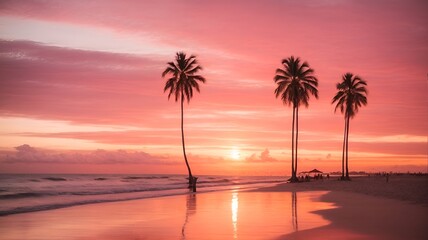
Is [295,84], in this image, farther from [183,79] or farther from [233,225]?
[233,225]

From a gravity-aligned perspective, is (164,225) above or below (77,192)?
above

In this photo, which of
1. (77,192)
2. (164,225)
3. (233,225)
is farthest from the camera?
(77,192)

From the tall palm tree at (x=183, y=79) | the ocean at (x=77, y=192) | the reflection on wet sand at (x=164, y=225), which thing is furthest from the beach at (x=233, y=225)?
the tall palm tree at (x=183, y=79)

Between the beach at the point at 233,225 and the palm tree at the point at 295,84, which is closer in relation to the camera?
the beach at the point at 233,225

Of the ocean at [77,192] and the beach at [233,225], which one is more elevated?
the beach at [233,225]

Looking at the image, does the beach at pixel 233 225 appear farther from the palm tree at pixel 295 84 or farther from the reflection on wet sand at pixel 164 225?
the palm tree at pixel 295 84

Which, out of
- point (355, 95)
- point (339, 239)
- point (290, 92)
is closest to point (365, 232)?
point (339, 239)

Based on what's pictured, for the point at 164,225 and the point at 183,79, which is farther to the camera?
the point at 183,79

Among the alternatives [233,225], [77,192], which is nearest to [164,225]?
[233,225]

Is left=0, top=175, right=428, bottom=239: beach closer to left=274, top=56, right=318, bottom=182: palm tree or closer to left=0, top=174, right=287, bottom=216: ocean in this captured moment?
left=0, top=174, right=287, bottom=216: ocean

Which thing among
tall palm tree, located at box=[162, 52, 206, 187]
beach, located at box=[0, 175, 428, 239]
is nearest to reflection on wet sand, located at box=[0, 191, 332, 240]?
beach, located at box=[0, 175, 428, 239]

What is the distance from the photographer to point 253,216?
71.9 feet

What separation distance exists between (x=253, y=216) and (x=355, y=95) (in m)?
57.8

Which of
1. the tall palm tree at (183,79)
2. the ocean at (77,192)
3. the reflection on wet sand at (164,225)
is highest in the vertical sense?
the tall palm tree at (183,79)
